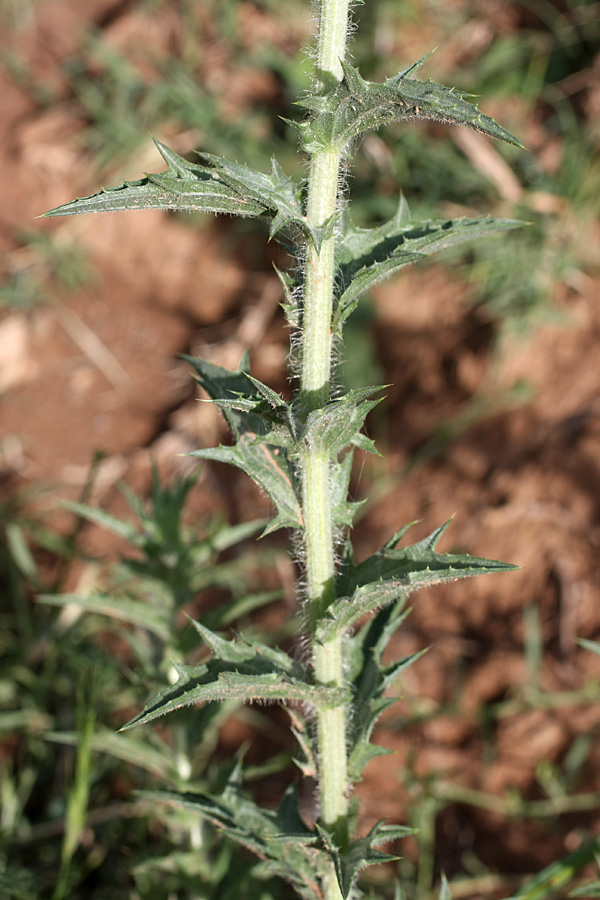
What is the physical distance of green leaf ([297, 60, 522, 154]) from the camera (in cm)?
95

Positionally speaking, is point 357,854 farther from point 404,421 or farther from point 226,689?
point 404,421

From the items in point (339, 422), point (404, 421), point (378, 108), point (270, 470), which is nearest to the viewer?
point (378, 108)

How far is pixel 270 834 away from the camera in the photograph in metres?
1.32

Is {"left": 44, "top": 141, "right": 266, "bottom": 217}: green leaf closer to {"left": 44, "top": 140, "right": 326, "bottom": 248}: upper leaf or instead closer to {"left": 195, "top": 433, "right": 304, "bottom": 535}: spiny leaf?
{"left": 44, "top": 140, "right": 326, "bottom": 248}: upper leaf

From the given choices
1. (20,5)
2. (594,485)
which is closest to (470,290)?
(594,485)

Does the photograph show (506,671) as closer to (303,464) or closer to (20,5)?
(303,464)

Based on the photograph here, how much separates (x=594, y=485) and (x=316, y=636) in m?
1.90

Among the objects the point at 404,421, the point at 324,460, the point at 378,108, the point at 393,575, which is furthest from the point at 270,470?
the point at 404,421

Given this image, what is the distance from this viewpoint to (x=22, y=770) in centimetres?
247

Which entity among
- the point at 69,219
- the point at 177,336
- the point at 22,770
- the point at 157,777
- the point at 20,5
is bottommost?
the point at 157,777

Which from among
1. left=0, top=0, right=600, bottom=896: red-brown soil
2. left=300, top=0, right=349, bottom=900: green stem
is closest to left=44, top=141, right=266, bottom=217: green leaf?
left=300, top=0, right=349, bottom=900: green stem

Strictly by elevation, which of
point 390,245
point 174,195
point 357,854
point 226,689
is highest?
point 390,245

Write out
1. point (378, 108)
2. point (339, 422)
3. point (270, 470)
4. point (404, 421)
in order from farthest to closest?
point (404, 421) < point (270, 470) < point (339, 422) < point (378, 108)

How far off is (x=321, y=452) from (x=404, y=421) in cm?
242
